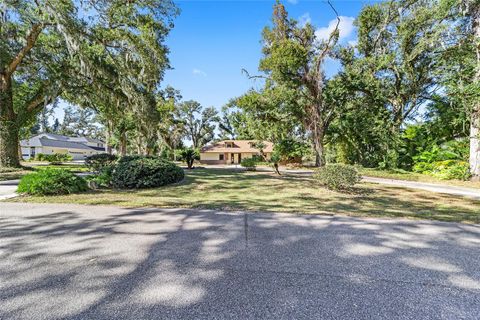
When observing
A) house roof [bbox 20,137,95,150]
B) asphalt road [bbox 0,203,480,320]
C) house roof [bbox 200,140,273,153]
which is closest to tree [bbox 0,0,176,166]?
asphalt road [bbox 0,203,480,320]

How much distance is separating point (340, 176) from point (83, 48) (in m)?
12.1

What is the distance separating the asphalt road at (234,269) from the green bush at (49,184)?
7.43 ft

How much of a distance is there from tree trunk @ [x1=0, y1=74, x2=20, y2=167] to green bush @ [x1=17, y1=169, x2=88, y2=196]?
9.28 metres

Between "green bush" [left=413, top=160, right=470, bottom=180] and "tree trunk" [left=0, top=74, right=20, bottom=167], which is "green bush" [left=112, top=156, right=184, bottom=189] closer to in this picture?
"tree trunk" [left=0, top=74, right=20, bottom=167]

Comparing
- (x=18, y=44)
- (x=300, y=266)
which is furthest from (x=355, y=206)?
(x=18, y=44)

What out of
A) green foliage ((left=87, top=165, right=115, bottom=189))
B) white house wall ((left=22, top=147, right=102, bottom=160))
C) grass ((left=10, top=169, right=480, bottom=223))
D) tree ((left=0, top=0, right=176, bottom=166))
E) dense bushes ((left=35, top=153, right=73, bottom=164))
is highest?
tree ((left=0, top=0, right=176, bottom=166))

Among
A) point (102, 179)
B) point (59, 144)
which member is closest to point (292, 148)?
point (102, 179)

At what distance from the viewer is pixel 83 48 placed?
10.1 meters

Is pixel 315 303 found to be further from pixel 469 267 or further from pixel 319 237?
pixel 469 267

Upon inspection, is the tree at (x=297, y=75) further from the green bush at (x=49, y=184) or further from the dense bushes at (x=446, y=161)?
the green bush at (x=49, y=184)

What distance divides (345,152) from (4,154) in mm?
27632

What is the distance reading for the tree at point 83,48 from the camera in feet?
32.4

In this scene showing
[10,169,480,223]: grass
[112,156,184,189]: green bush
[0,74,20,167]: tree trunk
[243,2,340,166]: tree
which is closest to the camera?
[10,169,480,223]: grass

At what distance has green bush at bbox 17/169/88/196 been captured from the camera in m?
6.40
